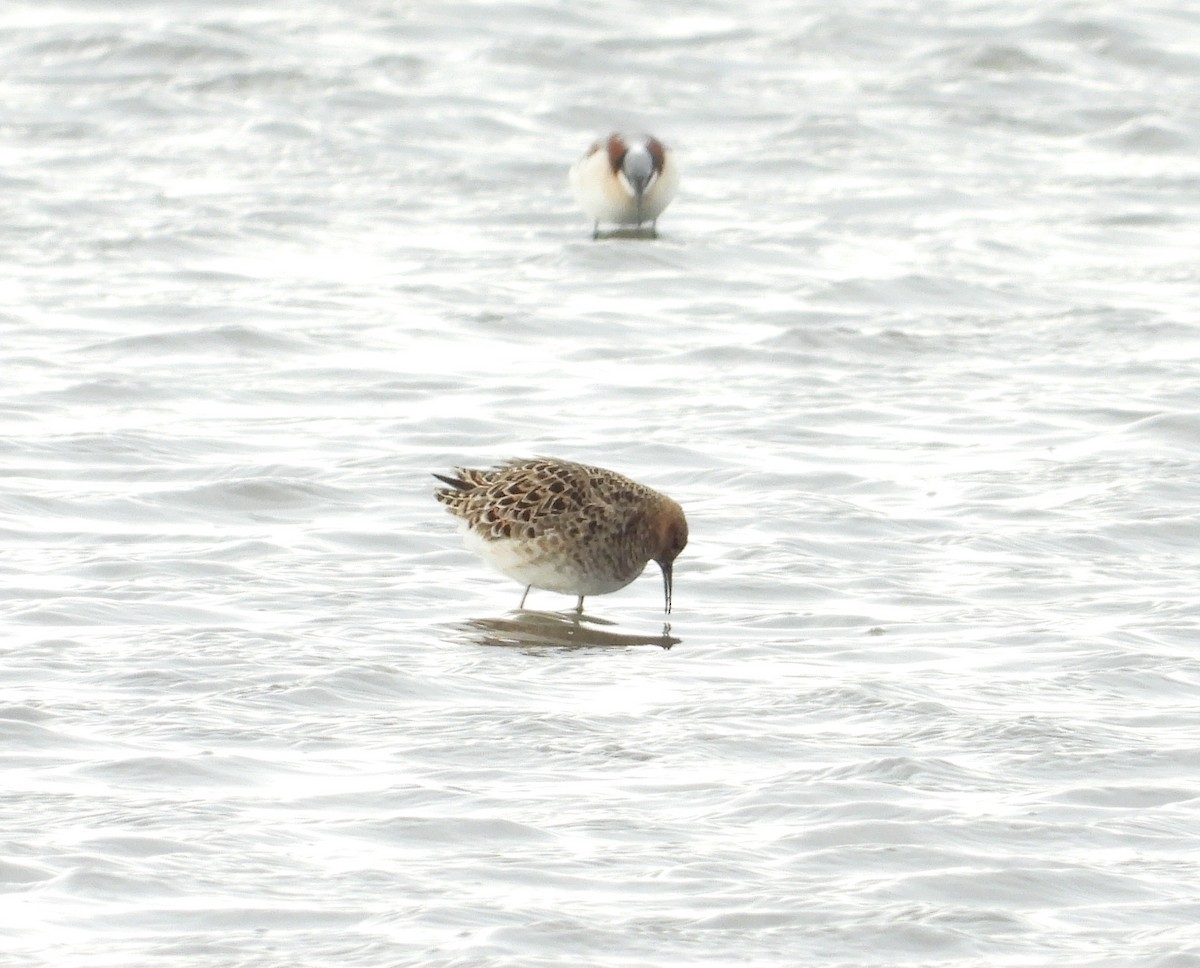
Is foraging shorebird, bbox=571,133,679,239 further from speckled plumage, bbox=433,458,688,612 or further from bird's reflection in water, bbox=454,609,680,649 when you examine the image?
bird's reflection in water, bbox=454,609,680,649

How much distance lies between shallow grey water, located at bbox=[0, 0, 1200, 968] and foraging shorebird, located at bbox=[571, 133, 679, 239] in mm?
369

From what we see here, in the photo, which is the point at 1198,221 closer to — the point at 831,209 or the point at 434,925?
the point at 831,209

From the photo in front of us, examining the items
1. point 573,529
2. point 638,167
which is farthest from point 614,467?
point 638,167

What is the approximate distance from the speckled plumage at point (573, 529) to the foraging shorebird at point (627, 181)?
8.27m

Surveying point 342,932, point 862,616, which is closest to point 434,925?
point 342,932

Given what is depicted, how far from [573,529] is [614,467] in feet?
8.05

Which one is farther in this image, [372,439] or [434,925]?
[372,439]

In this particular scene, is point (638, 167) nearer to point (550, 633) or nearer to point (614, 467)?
point (614, 467)

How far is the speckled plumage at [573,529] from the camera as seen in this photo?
9.14 metres

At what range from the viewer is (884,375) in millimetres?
13695

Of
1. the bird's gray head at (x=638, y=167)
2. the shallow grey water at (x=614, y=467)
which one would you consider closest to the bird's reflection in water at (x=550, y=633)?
the shallow grey water at (x=614, y=467)

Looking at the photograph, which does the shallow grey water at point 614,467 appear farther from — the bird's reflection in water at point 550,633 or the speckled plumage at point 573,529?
the speckled plumage at point 573,529

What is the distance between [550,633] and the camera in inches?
361

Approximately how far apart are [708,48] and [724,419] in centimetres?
1226
